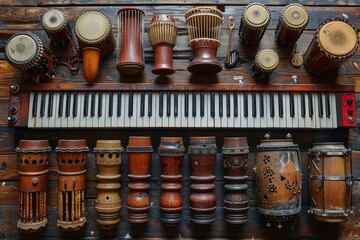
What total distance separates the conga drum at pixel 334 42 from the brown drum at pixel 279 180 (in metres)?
0.59

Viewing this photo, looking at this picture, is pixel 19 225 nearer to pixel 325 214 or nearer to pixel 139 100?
pixel 139 100

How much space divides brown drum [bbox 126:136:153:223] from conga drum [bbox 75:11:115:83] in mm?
562

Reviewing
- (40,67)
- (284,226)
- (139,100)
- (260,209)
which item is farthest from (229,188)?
(40,67)

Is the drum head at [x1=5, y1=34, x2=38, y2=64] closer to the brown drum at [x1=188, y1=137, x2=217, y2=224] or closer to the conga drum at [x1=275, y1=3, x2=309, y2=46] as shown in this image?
the brown drum at [x1=188, y1=137, x2=217, y2=224]

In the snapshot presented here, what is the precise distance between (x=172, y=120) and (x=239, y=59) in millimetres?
706

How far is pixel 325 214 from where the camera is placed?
2414 mm

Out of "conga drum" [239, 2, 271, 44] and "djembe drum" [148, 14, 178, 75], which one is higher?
"conga drum" [239, 2, 271, 44]

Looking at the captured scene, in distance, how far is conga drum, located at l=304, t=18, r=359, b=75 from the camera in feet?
8.16

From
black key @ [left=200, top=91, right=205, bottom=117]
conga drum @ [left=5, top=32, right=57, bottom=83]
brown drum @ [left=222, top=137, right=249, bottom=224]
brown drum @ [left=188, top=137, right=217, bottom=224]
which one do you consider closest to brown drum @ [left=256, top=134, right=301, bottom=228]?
brown drum @ [left=222, top=137, right=249, bottom=224]

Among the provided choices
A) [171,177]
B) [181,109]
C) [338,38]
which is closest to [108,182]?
[171,177]

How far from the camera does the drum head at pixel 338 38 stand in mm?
2486

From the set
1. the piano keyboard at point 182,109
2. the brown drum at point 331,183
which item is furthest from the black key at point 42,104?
the brown drum at point 331,183

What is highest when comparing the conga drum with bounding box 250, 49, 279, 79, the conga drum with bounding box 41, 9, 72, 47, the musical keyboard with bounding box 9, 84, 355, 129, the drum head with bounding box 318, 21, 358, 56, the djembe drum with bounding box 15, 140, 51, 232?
the conga drum with bounding box 41, 9, 72, 47

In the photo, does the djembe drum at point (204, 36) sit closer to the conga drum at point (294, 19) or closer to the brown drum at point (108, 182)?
the conga drum at point (294, 19)
